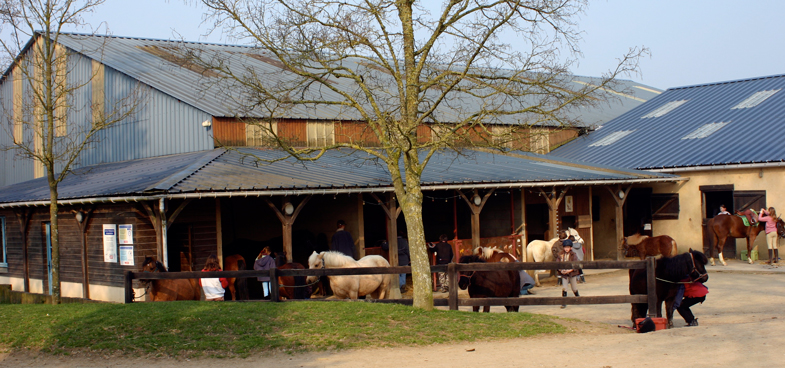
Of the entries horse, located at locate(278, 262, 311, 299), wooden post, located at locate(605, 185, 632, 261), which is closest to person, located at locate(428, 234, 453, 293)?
horse, located at locate(278, 262, 311, 299)

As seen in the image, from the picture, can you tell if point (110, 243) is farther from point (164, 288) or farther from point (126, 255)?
point (164, 288)

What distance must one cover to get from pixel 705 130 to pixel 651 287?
1637cm

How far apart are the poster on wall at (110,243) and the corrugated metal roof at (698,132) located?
639 inches

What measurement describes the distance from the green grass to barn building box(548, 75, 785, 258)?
12963 millimetres

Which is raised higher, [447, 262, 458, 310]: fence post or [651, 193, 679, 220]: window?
[651, 193, 679, 220]: window

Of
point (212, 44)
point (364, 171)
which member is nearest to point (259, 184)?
point (364, 171)

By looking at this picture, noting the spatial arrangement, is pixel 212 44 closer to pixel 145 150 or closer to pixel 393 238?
pixel 145 150

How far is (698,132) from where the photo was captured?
24.0 metres

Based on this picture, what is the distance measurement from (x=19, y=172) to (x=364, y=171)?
1495cm

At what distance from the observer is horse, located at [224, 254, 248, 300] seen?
12945mm

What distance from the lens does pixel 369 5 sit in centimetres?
1001

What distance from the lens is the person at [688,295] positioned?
9.44 metres

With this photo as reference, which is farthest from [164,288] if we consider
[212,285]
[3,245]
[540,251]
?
[3,245]

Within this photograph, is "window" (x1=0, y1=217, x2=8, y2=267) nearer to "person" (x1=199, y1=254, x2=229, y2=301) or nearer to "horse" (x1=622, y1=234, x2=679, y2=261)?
"person" (x1=199, y1=254, x2=229, y2=301)
